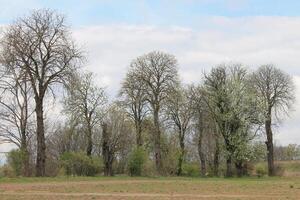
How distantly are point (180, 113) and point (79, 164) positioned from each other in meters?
18.9

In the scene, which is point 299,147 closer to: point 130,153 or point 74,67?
point 130,153

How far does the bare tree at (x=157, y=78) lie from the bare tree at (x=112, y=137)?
4.59 metres

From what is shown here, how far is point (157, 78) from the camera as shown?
203 feet

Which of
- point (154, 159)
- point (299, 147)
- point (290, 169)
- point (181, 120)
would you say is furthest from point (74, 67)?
point (299, 147)

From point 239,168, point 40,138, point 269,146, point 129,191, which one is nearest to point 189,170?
point 239,168

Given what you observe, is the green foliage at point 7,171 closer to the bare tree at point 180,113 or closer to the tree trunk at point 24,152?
the tree trunk at point 24,152

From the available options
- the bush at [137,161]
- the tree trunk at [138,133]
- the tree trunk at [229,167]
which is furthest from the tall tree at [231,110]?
the bush at [137,161]

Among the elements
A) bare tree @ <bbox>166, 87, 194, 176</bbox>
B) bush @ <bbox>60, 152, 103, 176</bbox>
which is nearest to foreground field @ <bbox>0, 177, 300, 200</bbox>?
bush @ <bbox>60, 152, 103, 176</bbox>

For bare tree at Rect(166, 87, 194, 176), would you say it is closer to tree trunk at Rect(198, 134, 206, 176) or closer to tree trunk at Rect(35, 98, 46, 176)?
tree trunk at Rect(198, 134, 206, 176)

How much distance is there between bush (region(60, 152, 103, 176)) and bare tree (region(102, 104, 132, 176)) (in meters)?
4.47

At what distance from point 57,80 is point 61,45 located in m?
3.00

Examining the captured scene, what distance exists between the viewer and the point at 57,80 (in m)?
44.5

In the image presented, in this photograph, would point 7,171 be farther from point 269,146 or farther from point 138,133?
point 269,146

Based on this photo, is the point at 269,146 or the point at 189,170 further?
the point at 189,170
